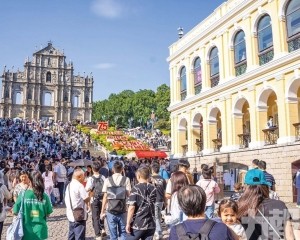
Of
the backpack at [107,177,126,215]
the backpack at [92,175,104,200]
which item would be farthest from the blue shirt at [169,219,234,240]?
the backpack at [92,175,104,200]

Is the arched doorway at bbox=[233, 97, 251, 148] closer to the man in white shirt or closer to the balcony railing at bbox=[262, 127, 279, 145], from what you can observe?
the balcony railing at bbox=[262, 127, 279, 145]

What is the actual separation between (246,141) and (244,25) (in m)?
6.39

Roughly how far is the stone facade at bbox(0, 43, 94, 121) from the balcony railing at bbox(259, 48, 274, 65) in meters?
65.7

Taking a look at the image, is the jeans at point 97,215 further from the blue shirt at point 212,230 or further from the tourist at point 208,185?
the blue shirt at point 212,230

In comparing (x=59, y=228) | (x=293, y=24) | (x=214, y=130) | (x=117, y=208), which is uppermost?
(x=293, y=24)

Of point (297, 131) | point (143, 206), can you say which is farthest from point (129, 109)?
point (143, 206)

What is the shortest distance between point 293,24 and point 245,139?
656cm

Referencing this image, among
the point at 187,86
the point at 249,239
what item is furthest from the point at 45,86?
the point at 249,239

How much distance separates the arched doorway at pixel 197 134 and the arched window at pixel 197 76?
1789mm

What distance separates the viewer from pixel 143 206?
549 centimetres

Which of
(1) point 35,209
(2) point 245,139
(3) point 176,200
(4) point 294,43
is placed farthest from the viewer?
(2) point 245,139

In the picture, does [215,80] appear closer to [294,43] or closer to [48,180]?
[294,43]

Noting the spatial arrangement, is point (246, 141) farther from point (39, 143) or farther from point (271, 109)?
point (39, 143)

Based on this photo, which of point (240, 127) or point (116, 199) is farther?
point (240, 127)
